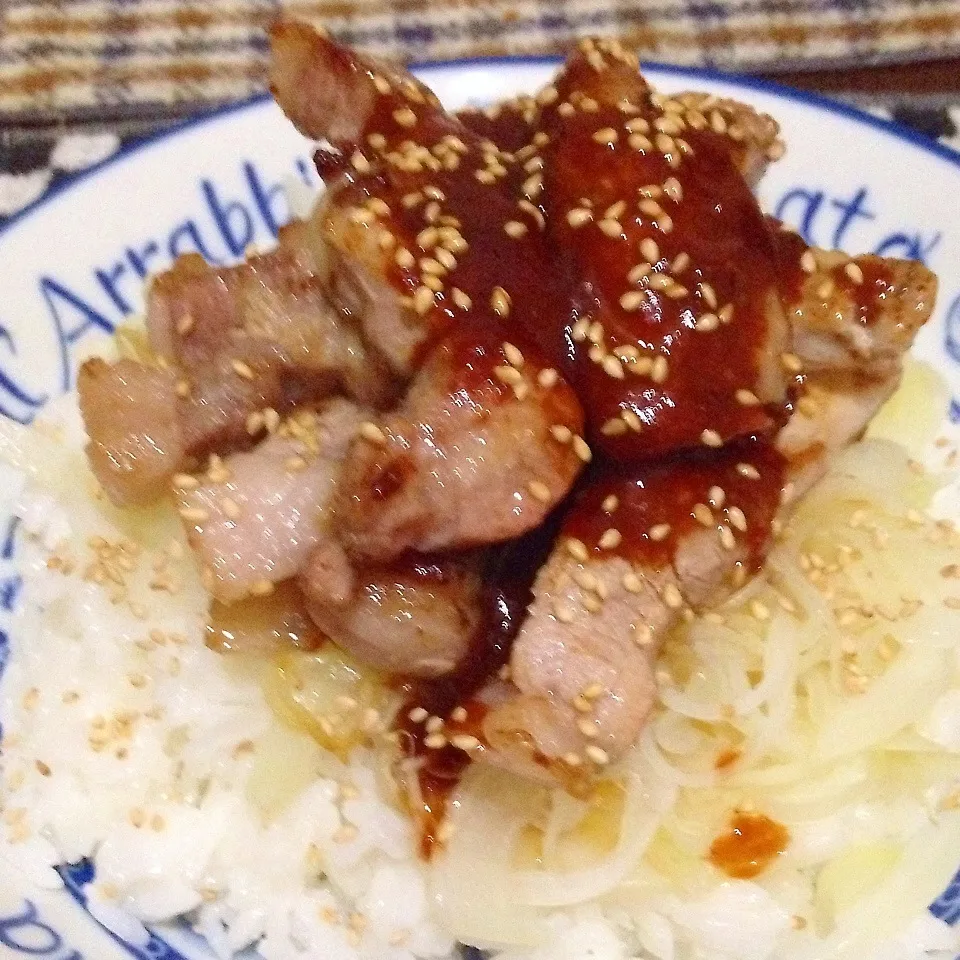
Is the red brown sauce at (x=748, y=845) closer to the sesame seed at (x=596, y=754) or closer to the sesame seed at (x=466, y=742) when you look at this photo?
the sesame seed at (x=596, y=754)

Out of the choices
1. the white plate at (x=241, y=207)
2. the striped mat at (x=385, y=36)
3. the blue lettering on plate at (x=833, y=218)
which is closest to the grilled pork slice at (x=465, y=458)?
the white plate at (x=241, y=207)

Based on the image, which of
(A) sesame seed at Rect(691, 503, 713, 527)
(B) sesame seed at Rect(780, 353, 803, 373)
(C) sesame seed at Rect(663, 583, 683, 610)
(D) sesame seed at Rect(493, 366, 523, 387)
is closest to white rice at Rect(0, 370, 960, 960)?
(C) sesame seed at Rect(663, 583, 683, 610)

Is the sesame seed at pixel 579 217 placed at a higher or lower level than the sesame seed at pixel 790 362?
higher

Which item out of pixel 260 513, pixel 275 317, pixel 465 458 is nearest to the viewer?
pixel 465 458

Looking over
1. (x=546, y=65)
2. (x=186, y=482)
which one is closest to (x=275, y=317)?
(x=186, y=482)

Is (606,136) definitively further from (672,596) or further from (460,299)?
(672,596)

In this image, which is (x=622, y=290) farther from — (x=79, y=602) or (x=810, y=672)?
(x=79, y=602)
